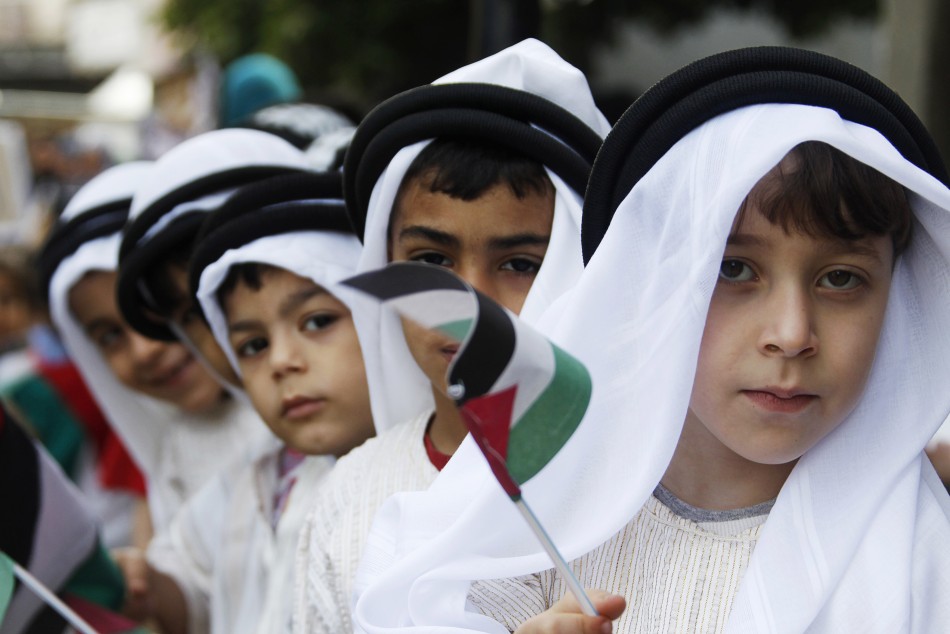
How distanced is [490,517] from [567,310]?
0.35 metres

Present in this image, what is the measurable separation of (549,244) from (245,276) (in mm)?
985

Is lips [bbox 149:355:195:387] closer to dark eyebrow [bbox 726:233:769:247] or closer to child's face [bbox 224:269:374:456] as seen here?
child's face [bbox 224:269:374:456]

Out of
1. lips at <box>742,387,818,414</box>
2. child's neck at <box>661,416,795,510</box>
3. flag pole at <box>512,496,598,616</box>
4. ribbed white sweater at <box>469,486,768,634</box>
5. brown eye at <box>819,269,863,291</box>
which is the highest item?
brown eye at <box>819,269,863,291</box>

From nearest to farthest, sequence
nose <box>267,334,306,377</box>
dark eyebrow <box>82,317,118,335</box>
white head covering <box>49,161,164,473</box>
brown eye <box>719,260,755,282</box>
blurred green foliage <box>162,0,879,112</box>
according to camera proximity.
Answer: brown eye <box>719,260,755,282</box>
nose <box>267,334,306,377</box>
white head covering <box>49,161,164,473</box>
dark eyebrow <box>82,317,118,335</box>
blurred green foliage <box>162,0,879,112</box>

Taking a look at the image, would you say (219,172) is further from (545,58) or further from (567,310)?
(567,310)

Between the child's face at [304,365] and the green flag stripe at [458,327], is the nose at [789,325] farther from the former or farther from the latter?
the child's face at [304,365]

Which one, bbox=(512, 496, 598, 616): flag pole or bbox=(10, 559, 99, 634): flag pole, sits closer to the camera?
bbox=(512, 496, 598, 616): flag pole

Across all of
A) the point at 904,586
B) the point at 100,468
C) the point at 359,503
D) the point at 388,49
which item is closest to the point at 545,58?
the point at 359,503

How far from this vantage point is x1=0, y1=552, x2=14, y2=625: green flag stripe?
2854 millimetres

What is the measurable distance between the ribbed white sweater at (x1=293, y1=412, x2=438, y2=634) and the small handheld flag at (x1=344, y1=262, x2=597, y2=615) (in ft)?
3.23

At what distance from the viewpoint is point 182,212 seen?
11.5 ft

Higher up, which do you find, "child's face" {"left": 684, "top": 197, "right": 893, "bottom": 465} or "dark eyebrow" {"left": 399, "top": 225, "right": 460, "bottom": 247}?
"dark eyebrow" {"left": 399, "top": 225, "right": 460, "bottom": 247}

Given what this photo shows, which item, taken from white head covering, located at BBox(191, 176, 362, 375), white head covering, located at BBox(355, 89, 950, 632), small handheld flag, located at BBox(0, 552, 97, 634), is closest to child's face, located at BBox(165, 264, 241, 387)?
white head covering, located at BBox(191, 176, 362, 375)

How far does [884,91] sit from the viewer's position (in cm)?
194
